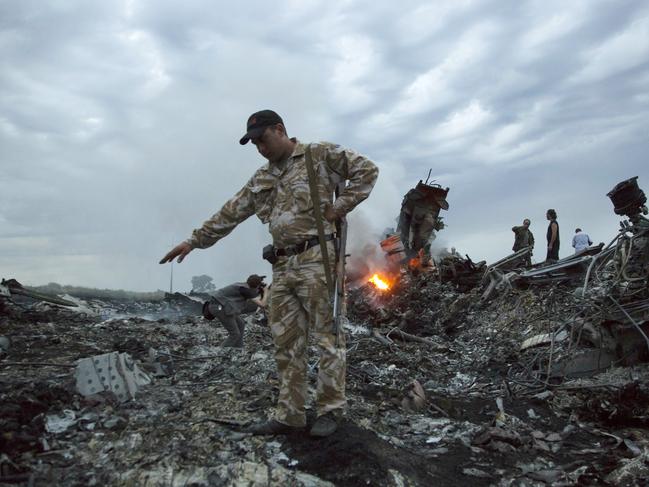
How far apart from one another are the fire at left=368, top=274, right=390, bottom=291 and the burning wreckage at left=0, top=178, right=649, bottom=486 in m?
4.28

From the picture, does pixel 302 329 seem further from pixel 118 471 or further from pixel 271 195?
pixel 118 471

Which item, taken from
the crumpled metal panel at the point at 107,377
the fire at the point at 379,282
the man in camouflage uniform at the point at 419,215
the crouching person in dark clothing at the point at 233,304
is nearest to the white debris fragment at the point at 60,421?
the crumpled metal panel at the point at 107,377

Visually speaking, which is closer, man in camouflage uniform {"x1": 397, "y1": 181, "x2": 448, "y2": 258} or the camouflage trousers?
the camouflage trousers

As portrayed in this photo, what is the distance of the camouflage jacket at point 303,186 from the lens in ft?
10.9

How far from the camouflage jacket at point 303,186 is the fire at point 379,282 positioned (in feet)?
33.6

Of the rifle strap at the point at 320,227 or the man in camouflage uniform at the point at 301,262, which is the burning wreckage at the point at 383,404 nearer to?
the man in camouflage uniform at the point at 301,262

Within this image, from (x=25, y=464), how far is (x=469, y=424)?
3.27m

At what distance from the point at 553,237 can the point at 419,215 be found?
4055 mm

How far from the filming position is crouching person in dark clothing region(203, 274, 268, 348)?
24.3ft

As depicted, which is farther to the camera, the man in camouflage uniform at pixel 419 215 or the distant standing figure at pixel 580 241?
the man in camouflage uniform at pixel 419 215

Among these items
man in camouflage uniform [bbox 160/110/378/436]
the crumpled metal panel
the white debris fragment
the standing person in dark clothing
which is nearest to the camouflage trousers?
man in camouflage uniform [bbox 160/110/378/436]

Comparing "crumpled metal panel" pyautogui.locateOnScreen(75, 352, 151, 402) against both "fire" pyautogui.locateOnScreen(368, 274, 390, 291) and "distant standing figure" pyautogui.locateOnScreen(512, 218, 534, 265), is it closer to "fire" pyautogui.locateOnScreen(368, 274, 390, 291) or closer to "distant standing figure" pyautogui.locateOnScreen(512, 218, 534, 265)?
"fire" pyautogui.locateOnScreen(368, 274, 390, 291)

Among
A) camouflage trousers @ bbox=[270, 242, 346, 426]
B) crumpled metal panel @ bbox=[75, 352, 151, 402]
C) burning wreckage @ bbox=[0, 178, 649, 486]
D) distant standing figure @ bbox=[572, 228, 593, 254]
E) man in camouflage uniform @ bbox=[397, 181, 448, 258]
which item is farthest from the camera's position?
man in camouflage uniform @ bbox=[397, 181, 448, 258]

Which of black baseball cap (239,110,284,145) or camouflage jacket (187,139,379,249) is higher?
black baseball cap (239,110,284,145)
